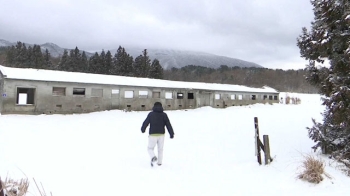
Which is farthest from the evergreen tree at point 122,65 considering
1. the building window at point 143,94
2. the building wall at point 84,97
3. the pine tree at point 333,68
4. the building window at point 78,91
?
the pine tree at point 333,68

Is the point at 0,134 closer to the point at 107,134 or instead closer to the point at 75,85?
the point at 107,134

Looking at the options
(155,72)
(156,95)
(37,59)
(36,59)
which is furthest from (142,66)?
(156,95)

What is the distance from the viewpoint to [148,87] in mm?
26438

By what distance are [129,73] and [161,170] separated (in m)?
59.0

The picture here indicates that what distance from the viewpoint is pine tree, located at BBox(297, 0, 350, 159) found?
6.53 m

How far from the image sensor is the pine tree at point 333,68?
6.53m

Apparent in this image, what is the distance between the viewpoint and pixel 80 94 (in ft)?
74.4

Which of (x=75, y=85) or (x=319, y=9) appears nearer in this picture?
(x=319, y=9)

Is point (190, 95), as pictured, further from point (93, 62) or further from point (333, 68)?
point (93, 62)

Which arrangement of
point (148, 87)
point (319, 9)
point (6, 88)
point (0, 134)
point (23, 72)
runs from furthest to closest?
point (148, 87) → point (23, 72) → point (6, 88) → point (0, 134) → point (319, 9)

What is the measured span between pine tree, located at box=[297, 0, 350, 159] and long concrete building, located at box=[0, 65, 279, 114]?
18.9 metres

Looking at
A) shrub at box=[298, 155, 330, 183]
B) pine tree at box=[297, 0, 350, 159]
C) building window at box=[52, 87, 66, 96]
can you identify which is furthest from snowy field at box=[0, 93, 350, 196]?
building window at box=[52, 87, 66, 96]

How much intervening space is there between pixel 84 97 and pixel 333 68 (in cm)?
1985

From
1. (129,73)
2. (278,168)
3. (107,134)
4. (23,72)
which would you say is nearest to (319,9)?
(278,168)
